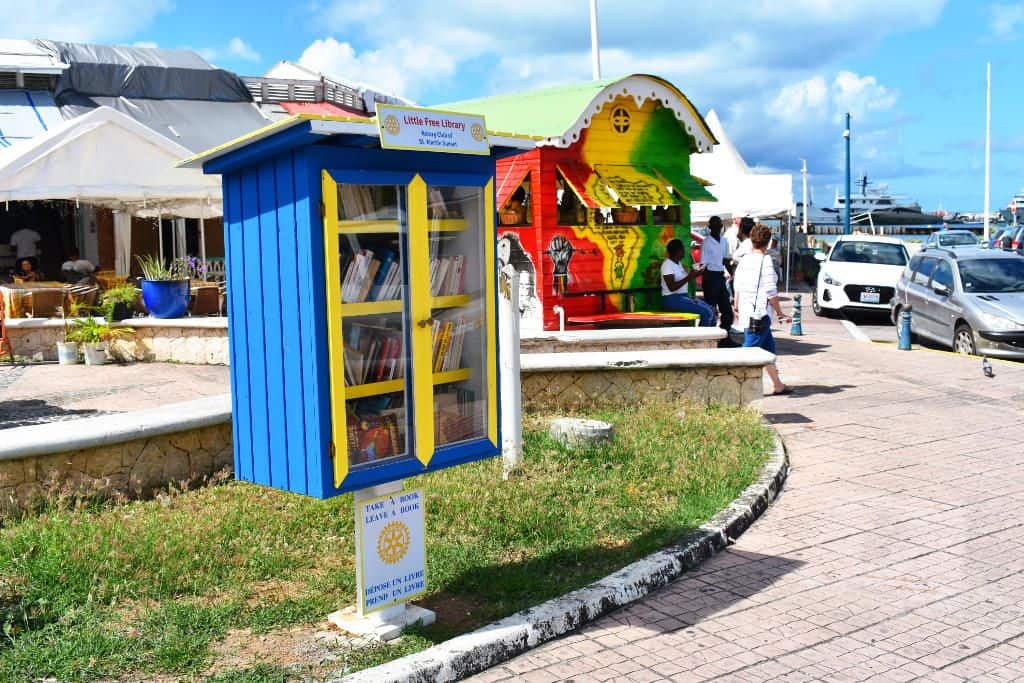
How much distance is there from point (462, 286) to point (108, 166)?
10.7m

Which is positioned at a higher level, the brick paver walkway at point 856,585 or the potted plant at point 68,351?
the potted plant at point 68,351

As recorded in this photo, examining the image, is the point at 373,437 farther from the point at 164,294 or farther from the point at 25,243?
the point at 25,243

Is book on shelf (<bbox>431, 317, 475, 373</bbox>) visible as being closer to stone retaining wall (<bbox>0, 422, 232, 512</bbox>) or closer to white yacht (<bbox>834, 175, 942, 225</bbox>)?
stone retaining wall (<bbox>0, 422, 232, 512</bbox>)

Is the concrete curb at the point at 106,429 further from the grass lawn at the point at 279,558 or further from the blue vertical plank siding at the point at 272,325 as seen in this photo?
the blue vertical plank siding at the point at 272,325

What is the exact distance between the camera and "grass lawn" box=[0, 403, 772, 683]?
468 centimetres

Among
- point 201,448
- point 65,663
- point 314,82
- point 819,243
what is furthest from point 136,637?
point 819,243

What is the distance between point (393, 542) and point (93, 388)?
25.0 feet

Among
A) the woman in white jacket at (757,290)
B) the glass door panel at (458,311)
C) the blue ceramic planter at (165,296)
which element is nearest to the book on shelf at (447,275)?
the glass door panel at (458,311)

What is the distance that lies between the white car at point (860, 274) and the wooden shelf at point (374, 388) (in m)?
17.2

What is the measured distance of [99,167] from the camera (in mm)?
14508

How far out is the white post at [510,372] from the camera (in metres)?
7.75

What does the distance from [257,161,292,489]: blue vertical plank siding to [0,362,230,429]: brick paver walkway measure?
16.7 feet

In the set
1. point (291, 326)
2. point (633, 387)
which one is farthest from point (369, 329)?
point (633, 387)

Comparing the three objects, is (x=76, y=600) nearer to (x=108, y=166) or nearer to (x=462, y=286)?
(x=462, y=286)
